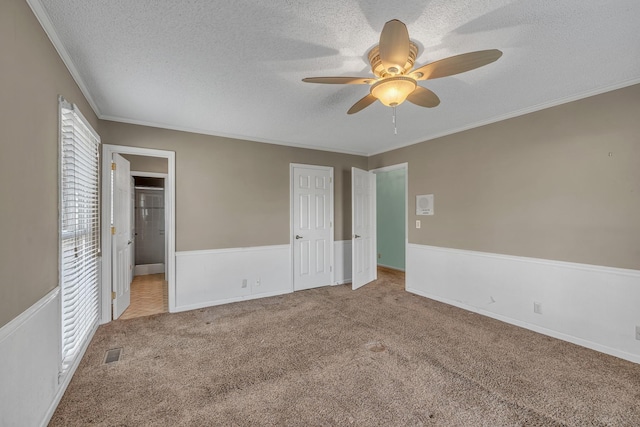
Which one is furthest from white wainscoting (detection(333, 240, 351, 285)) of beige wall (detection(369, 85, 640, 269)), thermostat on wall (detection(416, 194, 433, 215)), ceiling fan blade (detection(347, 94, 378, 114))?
ceiling fan blade (detection(347, 94, 378, 114))

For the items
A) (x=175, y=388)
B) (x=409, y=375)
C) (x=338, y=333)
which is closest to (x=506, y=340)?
(x=409, y=375)

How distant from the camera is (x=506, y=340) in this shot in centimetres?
288

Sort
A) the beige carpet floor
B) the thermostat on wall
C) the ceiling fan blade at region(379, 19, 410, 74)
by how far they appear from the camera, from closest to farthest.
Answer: the ceiling fan blade at region(379, 19, 410, 74), the beige carpet floor, the thermostat on wall

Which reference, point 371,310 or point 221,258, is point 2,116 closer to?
point 221,258

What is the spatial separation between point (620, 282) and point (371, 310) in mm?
2430

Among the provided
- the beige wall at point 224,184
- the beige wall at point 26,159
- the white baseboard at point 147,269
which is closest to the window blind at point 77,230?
the beige wall at point 26,159

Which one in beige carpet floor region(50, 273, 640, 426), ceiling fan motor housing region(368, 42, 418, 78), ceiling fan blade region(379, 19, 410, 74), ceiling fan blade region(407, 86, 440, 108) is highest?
ceiling fan motor housing region(368, 42, 418, 78)

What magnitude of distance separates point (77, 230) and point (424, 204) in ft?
13.6

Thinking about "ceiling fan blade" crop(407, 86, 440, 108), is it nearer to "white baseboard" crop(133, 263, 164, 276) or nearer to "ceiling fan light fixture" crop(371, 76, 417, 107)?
"ceiling fan light fixture" crop(371, 76, 417, 107)

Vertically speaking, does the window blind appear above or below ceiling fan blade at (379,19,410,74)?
below

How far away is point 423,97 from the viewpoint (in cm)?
213

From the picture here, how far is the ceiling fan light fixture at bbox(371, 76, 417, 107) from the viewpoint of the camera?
1.84 metres

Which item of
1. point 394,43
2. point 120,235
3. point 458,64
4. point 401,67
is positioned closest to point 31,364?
point 120,235

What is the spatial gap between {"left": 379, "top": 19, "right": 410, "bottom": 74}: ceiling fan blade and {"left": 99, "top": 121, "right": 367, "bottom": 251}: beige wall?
295 cm
